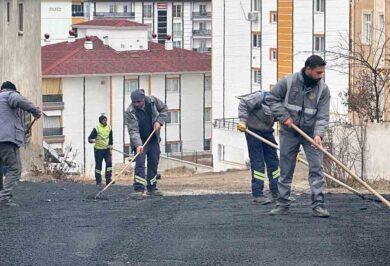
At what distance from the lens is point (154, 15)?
94062 mm

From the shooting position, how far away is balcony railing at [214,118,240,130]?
191 ft

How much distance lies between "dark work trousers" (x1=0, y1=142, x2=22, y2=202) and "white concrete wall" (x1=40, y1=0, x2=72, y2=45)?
70412 millimetres

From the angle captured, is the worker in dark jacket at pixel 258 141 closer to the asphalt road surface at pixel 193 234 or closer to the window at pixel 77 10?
the asphalt road surface at pixel 193 234

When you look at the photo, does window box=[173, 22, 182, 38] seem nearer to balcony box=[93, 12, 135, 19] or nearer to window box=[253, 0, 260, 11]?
balcony box=[93, 12, 135, 19]

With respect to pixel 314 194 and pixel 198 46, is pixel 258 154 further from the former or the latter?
pixel 198 46

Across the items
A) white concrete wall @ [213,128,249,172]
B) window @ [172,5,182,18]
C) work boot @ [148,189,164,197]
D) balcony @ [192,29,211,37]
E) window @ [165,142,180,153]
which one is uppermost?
window @ [172,5,182,18]

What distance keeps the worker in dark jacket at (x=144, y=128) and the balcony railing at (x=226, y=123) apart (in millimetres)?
40090

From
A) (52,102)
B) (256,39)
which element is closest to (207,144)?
(256,39)

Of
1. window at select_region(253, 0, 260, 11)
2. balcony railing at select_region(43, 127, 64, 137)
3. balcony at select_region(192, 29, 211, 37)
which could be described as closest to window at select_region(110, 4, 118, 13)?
balcony at select_region(192, 29, 211, 37)

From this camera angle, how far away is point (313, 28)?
5719 cm

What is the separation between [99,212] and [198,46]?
84717 millimetres

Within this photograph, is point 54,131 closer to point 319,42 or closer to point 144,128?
point 319,42

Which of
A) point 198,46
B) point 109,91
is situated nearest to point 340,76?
point 109,91

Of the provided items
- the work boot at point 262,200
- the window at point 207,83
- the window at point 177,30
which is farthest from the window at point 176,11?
the work boot at point 262,200
